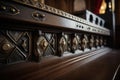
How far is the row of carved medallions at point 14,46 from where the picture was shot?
489mm

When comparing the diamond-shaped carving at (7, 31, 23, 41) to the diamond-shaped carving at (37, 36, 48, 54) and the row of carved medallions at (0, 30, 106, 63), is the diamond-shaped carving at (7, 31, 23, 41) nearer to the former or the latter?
the row of carved medallions at (0, 30, 106, 63)

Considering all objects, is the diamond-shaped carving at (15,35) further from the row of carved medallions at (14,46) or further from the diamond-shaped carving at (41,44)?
the diamond-shaped carving at (41,44)

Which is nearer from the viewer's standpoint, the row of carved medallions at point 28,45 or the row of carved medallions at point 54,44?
the row of carved medallions at point 28,45

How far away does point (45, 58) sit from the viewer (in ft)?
2.22

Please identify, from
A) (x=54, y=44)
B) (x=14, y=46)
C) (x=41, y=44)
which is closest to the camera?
(x=14, y=46)

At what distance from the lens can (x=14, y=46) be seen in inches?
21.0

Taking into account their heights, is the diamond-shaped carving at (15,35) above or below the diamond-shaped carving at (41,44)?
above

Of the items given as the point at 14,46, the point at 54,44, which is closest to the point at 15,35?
the point at 14,46

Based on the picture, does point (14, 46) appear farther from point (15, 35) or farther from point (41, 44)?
point (41, 44)

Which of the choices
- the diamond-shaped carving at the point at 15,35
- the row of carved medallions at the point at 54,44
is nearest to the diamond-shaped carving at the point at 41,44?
the row of carved medallions at the point at 54,44

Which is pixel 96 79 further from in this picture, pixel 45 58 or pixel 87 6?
pixel 87 6

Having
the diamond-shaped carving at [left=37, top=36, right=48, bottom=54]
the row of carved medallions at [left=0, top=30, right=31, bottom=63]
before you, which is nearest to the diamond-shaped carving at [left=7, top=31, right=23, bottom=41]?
the row of carved medallions at [left=0, top=30, right=31, bottom=63]

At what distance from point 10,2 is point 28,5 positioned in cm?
8

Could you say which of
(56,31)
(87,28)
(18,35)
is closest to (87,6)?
(87,28)
